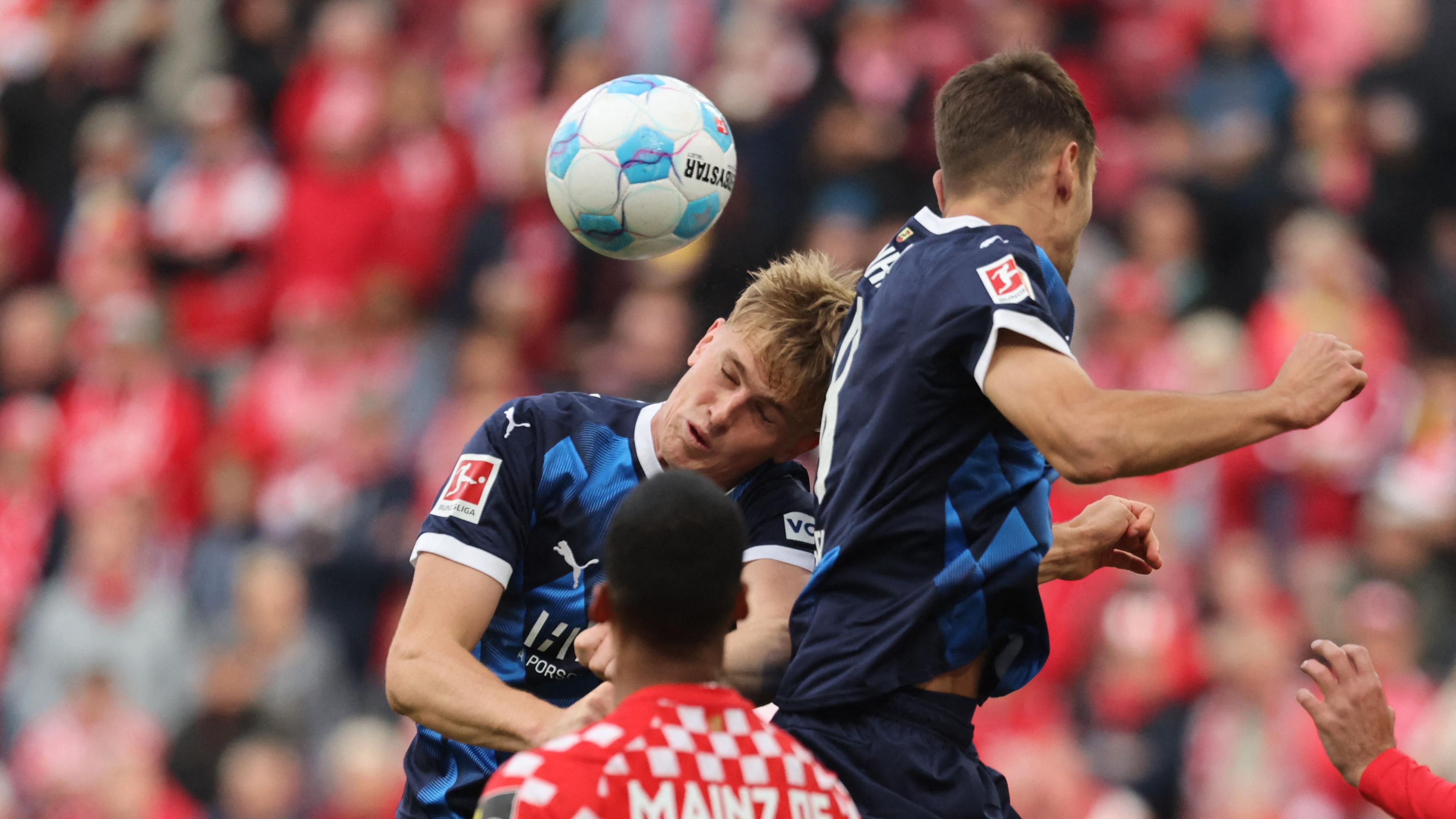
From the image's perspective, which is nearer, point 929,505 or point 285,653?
point 929,505

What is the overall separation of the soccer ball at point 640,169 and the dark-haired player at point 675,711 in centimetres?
188

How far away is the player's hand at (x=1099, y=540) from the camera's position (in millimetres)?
3695

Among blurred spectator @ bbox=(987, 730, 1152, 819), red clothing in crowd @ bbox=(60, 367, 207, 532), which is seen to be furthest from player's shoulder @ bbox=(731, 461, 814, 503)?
red clothing in crowd @ bbox=(60, 367, 207, 532)

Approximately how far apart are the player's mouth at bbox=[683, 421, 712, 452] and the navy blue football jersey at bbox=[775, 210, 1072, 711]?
0.68m

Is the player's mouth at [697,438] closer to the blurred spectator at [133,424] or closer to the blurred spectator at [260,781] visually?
the blurred spectator at [260,781]

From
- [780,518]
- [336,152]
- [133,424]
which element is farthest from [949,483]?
[336,152]

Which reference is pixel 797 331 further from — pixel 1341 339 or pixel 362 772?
pixel 362 772

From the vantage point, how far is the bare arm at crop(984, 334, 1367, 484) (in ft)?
10.4

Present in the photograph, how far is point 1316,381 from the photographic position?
3.24 meters

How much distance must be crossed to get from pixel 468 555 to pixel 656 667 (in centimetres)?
124

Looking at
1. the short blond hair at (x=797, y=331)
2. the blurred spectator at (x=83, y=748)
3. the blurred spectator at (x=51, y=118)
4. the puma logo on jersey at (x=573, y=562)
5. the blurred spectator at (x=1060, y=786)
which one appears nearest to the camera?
the short blond hair at (x=797, y=331)

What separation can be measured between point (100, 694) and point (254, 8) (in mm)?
5720

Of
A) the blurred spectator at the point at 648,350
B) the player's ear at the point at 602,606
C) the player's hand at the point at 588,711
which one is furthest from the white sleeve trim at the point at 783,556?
the blurred spectator at the point at 648,350

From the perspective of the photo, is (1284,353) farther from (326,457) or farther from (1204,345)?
(326,457)
